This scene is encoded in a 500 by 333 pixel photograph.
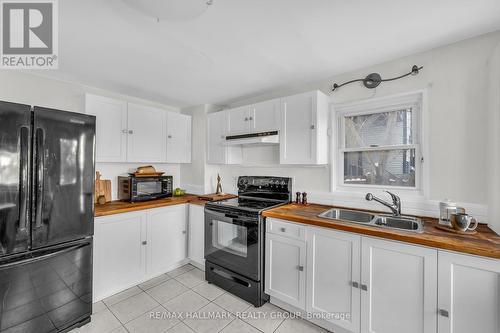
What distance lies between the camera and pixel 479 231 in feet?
5.11

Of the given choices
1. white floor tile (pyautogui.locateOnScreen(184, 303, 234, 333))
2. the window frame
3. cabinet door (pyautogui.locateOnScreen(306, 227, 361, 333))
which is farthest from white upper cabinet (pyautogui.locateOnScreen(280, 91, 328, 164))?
white floor tile (pyautogui.locateOnScreen(184, 303, 234, 333))

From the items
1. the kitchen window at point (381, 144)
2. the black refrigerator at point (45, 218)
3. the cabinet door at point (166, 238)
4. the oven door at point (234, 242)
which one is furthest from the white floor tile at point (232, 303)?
the kitchen window at point (381, 144)

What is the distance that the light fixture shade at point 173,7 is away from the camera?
1.11 m

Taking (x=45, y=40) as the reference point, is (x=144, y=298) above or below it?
below

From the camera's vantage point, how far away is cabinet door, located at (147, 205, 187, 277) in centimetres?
263

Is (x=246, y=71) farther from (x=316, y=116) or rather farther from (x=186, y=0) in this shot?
(x=186, y=0)

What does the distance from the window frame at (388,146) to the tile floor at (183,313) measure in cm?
145

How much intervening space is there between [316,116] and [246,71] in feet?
2.90

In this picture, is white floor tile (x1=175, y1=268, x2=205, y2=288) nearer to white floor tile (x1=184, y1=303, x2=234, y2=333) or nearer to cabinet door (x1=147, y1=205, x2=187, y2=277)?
cabinet door (x1=147, y1=205, x2=187, y2=277)

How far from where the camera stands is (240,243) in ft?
7.63

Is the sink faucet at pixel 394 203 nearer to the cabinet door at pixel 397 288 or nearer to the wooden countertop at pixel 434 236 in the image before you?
the wooden countertop at pixel 434 236

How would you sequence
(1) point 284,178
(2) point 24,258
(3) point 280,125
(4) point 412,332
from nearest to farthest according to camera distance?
(4) point 412,332 < (2) point 24,258 < (3) point 280,125 < (1) point 284,178

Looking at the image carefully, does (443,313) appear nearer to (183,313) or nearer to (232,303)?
(232,303)

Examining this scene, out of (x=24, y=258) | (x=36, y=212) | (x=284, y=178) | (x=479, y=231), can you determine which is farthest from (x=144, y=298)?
(x=479, y=231)
